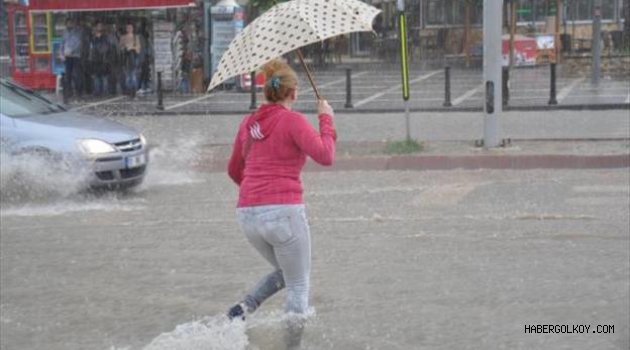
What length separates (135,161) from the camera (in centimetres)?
1172

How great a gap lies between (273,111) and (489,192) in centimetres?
644

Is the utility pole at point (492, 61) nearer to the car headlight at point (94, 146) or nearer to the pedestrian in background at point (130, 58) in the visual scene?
the car headlight at point (94, 146)

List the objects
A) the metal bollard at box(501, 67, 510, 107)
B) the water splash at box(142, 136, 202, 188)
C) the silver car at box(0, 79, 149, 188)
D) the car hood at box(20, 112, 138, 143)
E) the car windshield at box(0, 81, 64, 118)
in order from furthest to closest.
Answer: the metal bollard at box(501, 67, 510, 107) < the water splash at box(142, 136, 202, 188) < the car windshield at box(0, 81, 64, 118) < the car hood at box(20, 112, 138, 143) < the silver car at box(0, 79, 149, 188)

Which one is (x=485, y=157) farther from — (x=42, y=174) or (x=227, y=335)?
(x=227, y=335)

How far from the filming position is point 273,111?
223 inches

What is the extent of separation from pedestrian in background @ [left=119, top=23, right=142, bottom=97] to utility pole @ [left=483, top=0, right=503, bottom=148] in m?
13.1

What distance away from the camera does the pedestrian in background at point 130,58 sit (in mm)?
26188

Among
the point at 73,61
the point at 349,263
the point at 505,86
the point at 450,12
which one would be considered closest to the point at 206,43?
the point at 73,61

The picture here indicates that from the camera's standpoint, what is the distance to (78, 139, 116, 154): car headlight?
1131cm

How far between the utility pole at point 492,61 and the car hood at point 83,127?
5278 mm

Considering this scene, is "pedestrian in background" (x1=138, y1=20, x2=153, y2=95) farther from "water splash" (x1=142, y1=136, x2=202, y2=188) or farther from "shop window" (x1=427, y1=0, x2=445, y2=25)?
"water splash" (x1=142, y1=136, x2=202, y2=188)

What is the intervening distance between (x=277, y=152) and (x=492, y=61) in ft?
31.7

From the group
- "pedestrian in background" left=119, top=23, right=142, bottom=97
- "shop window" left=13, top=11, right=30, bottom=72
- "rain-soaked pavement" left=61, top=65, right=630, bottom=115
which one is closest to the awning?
"pedestrian in background" left=119, top=23, right=142, bottom=97

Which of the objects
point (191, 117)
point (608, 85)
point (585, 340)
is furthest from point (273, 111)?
point (608, 85)
